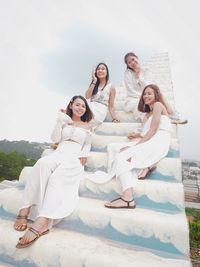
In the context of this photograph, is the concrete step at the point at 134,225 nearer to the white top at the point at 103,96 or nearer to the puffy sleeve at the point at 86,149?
the puffy sleeve at the point at 86,149

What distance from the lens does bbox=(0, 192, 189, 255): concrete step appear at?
176 centimetres

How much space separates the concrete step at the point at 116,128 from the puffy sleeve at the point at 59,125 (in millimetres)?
708

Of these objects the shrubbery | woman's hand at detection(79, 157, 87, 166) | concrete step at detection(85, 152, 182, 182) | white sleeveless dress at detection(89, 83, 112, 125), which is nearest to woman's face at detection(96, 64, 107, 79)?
white sleeveless dress at detection(89, 83, 112, 125)

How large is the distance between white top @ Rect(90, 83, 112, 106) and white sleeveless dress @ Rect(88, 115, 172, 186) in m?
1.26

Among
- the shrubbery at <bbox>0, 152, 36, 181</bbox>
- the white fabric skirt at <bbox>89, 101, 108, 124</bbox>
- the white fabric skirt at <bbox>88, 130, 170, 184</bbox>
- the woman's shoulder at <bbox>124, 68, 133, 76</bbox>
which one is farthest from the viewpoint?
the shrubbery at <bbox>0, 152, 36, 181</bbox>

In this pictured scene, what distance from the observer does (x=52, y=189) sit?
82.4 inches

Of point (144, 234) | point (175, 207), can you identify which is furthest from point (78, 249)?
point (175, 207)

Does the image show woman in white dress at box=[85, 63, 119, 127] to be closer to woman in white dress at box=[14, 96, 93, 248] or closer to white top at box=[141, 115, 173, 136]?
white top at box=[141, 115, 173, 136]

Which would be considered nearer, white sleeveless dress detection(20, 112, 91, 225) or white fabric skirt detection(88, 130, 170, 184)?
white sleeveless dress detection(20, 112, 91, 225)

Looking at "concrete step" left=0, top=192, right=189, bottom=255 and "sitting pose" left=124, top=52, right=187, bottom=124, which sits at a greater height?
"sitting pose" left=124, top=52, right=187, bottom=124

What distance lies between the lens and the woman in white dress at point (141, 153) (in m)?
2.18

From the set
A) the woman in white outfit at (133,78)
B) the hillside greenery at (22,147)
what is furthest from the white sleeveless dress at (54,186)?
the hillside greenery at (22,147)

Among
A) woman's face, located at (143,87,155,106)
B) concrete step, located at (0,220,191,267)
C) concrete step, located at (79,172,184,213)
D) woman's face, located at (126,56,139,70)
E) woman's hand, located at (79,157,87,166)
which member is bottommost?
concrete step, located at (0,220,191,267)

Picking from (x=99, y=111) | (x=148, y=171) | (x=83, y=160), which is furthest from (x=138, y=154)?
(x=99, y=111)
